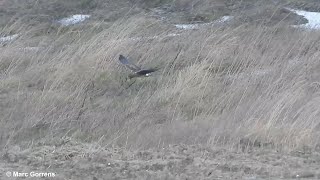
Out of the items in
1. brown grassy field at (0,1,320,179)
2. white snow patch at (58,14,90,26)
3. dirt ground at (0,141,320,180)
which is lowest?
dirt ground at (0,141,320,180)

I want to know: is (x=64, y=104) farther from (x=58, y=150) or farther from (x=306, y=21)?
(x=306, y=21)

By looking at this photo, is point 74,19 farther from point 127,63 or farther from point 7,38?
point 127,63

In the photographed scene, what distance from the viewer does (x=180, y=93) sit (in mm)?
8234

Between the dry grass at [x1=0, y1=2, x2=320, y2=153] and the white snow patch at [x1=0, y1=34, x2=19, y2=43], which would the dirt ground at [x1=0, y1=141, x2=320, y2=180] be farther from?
the white snow patch at [x1=0, y1=34, x2=19, y2=43]

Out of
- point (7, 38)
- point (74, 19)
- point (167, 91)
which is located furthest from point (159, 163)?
point (74, 19)

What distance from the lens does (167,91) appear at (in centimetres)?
837

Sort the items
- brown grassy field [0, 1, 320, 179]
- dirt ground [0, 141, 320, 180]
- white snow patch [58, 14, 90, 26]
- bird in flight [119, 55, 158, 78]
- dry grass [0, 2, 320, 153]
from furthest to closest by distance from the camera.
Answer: white snow patch [58, 14, 90, 26]
bird in flight [119, 55, 158, 78]
dry grass [0, 2, 320, 153]
brown grassy field [0, 1, 320, 179]
dirt ground [0, 141, 320, 180]

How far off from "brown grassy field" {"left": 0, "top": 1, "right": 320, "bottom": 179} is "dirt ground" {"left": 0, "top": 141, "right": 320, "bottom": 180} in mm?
Answer: 186

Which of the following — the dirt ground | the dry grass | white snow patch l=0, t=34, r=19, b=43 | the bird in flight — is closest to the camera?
the dirt ground

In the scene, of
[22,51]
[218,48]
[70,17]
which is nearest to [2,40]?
[22,51]

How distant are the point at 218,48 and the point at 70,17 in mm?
8896

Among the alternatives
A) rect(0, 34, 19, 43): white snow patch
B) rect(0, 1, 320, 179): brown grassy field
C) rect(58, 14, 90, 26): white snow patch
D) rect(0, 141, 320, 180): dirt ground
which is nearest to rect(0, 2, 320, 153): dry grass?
rect(0, 1, 320, 179): brown grassy field

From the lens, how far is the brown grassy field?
683cm

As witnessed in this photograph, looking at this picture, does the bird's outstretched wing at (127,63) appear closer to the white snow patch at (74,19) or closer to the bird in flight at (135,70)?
the bird in flight at (135,70)
